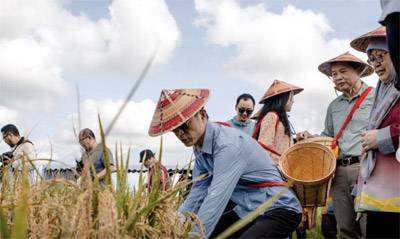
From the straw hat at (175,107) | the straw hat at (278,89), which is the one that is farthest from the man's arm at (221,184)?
the straw hat at (278,89)

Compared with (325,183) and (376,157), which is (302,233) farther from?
(376,157)

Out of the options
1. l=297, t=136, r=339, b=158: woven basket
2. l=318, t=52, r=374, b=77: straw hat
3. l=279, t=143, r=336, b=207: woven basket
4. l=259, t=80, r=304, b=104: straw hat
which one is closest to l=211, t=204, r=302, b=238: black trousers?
l=279, t=143, r=336, b=207: woven basket

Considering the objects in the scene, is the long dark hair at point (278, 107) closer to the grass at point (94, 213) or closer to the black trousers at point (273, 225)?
the black trousers at point (273, 225)

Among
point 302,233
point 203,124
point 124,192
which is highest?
point 203,124

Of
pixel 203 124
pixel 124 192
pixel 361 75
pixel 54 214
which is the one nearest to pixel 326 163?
pixel 361 75

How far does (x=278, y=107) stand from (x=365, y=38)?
1.10m

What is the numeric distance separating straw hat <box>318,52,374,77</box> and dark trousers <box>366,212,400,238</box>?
134cm

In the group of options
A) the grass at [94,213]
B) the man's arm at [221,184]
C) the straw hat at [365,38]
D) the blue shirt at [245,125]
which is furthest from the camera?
the blue shirt at [245,125]

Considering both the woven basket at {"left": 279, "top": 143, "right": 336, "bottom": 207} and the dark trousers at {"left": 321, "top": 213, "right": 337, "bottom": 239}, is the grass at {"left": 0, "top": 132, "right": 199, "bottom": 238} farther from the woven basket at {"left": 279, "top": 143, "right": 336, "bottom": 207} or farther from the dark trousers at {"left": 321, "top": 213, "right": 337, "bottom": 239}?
the dark trousers at {"left": 321, "top": 213, "right": 337, "bottom": 239}

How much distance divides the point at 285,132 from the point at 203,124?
1.42 meters

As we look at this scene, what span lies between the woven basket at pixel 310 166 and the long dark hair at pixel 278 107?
460 millimetres

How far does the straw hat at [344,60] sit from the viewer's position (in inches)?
140

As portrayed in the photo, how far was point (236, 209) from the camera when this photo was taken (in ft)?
8.75

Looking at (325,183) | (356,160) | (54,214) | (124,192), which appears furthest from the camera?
(356,160)
